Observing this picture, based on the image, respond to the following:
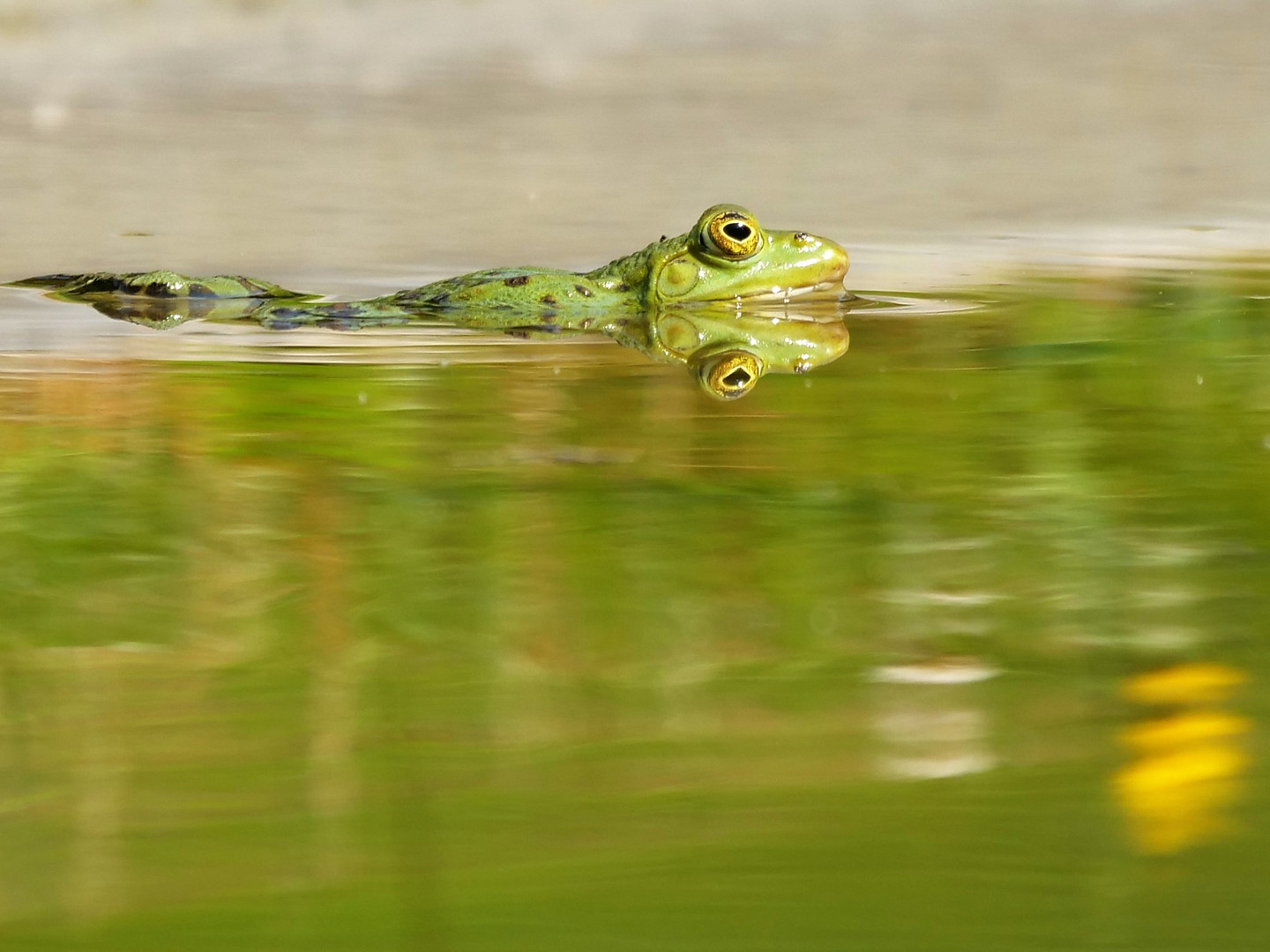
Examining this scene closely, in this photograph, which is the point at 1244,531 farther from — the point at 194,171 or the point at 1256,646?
the point at 194,171

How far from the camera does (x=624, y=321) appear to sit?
5.79m

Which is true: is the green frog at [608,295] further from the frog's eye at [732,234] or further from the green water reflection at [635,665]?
the green water reflection at [635,665]

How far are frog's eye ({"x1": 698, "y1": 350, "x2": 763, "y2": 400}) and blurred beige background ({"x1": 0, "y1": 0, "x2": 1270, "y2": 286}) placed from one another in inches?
81.4

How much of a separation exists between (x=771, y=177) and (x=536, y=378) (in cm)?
418

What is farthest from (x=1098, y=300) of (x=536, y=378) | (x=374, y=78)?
(x=374, y=78)

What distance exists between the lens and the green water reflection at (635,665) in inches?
69.3

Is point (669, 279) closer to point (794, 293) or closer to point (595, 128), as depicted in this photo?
point (794, 293)

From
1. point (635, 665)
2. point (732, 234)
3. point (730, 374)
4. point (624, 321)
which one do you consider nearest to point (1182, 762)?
point (635, 665)

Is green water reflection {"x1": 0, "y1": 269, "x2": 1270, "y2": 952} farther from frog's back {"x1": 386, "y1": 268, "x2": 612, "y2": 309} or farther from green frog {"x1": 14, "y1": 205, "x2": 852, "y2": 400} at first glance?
frog's back {"x1": 386, "y1": 268, "x2": 612, "y2": 309}

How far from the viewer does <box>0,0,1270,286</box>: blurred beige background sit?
7.39 meters

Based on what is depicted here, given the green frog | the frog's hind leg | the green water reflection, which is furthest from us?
the frog's hind leg

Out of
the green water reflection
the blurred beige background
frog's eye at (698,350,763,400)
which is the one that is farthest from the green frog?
the green water reflection

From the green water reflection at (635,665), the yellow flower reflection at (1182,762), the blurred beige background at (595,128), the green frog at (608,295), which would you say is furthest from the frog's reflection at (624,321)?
the yellow flower reflection at (1182,762)

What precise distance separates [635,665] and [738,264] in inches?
143
